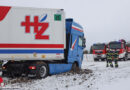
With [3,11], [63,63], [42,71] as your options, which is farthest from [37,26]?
[63,63]

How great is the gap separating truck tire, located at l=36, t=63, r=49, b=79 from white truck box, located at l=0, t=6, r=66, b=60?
1.25ft

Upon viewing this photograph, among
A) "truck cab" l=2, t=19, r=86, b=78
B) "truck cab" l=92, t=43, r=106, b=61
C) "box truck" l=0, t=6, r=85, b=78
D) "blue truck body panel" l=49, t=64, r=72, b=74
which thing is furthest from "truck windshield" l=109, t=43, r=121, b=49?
"box truck" l=0, t=6, r=85, b=78

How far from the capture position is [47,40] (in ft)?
37.8

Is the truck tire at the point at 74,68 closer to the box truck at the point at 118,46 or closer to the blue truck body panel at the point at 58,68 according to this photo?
the blue truck body panel at the point at 58,68

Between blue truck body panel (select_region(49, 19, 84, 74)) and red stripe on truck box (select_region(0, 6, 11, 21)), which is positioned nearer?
red stripe on truck box (select_region(0, 6, 11, 21))

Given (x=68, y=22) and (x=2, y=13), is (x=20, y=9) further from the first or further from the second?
(x=68, y=22)

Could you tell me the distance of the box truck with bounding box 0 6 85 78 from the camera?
10977mm

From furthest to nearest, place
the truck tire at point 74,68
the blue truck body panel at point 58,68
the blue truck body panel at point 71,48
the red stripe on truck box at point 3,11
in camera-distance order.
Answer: the truck tire at point 74,68 → the blue truck body panel at point 71,48 → the blue truck body panel at point 58,68 → the red stripe on truck box at point 3,11

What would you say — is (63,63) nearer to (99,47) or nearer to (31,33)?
(31,33)

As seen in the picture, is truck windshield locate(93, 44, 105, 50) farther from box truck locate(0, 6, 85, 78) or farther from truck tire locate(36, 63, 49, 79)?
truck tire locate(36, 63, 49, 79)

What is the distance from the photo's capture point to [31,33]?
36.8ft

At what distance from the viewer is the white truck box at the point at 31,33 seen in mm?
10961

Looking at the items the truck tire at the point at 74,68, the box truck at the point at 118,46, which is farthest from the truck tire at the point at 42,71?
the box truck at the point at 118,46

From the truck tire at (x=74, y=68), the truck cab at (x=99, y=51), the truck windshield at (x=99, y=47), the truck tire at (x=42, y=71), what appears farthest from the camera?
the truck windshield at (x=99, y=47)
